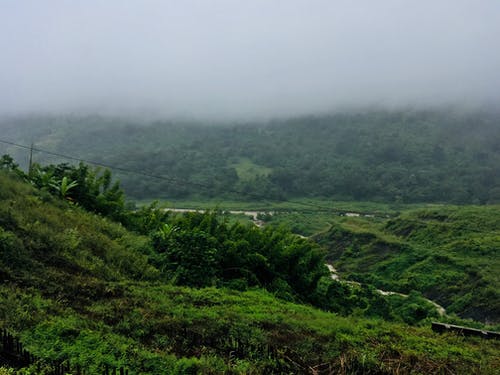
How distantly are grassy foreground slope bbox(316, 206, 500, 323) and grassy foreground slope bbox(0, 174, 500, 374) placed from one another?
74.8ft

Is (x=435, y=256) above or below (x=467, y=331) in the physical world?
below

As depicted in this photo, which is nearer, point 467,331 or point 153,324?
point 153,324

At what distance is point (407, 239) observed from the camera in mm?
49250

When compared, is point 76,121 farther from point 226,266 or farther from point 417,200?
point 226,266

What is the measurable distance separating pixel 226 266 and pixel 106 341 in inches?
330

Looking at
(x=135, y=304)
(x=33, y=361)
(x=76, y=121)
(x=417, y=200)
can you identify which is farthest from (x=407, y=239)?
(x=76, y=121)

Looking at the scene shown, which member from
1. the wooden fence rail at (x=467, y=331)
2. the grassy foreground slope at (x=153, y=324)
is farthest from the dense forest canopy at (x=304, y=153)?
the wooden fence rail at (x=467, y=331)

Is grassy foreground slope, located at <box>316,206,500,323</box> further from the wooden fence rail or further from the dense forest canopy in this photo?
the dense forest canopy

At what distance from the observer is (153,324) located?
8891 millimetres

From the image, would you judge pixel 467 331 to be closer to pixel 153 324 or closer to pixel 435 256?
pixel 153 324

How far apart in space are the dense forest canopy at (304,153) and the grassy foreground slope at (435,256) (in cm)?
3657

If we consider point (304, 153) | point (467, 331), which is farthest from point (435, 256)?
point (304, 153)

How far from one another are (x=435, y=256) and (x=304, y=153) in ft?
332

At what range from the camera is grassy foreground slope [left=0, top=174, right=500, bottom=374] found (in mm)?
7465
